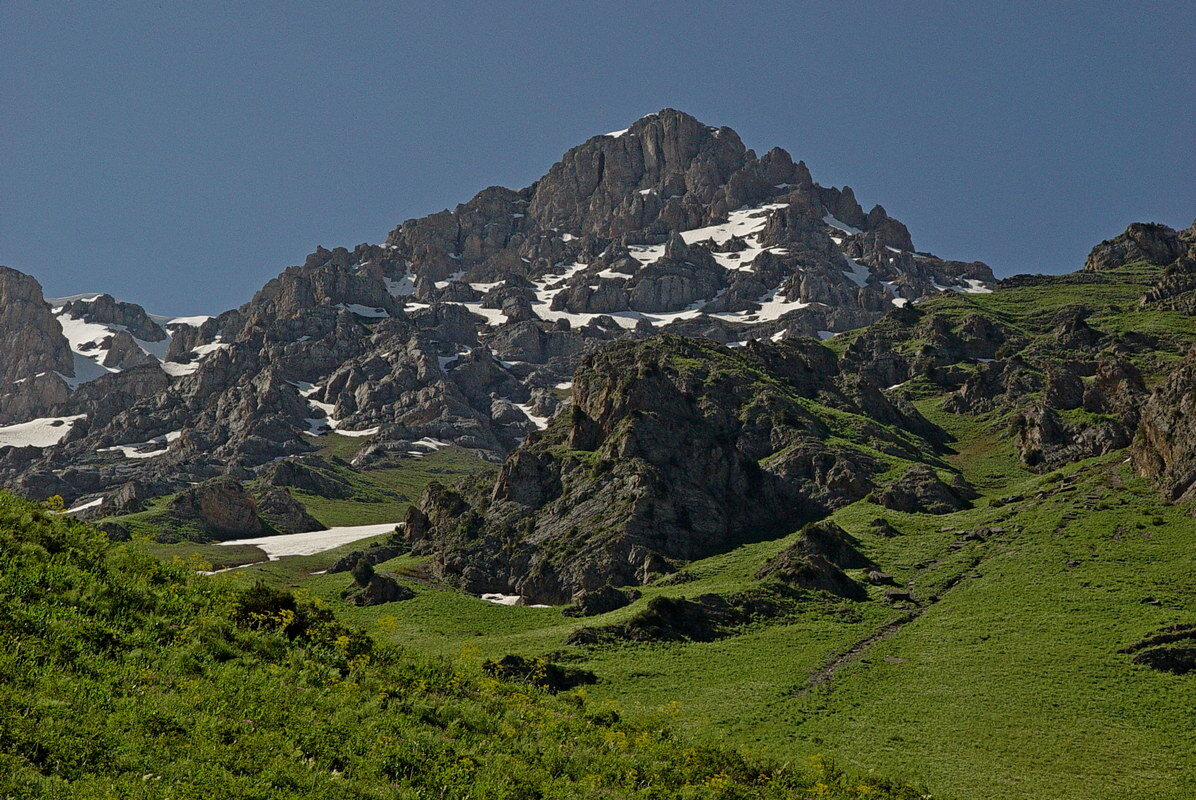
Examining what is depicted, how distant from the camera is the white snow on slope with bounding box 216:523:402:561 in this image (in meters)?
138

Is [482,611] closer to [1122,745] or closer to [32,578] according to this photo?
[1122,745]

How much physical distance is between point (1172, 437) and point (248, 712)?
8745 cm

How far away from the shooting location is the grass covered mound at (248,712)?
13.4 meters

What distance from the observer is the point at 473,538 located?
98.9m

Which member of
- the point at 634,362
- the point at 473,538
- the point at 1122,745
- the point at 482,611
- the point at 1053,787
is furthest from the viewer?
the point at 634,362

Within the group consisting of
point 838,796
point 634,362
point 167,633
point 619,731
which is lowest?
point 838,796

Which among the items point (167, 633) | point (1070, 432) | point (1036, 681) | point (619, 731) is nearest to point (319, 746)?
point (167, 633)

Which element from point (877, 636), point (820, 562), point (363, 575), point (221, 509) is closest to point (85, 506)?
point (221, 509)

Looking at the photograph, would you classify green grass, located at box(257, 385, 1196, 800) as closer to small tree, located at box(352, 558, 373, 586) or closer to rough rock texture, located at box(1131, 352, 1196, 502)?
rough rock texture, located at box(1131, 352, 1196, 502)

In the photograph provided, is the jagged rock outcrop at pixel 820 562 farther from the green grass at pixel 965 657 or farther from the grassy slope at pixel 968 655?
the grassy slope at pixel 968 655

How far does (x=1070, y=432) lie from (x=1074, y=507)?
1989 inches

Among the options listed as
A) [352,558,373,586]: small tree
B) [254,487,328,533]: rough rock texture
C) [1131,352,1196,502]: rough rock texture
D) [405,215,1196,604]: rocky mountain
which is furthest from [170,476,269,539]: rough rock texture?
[1131,352,1196,502]: rough rock texture

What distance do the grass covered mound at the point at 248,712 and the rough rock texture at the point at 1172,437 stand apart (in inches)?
2625

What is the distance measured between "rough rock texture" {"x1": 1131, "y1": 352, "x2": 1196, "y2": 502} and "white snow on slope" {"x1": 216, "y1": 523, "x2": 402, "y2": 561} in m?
108
